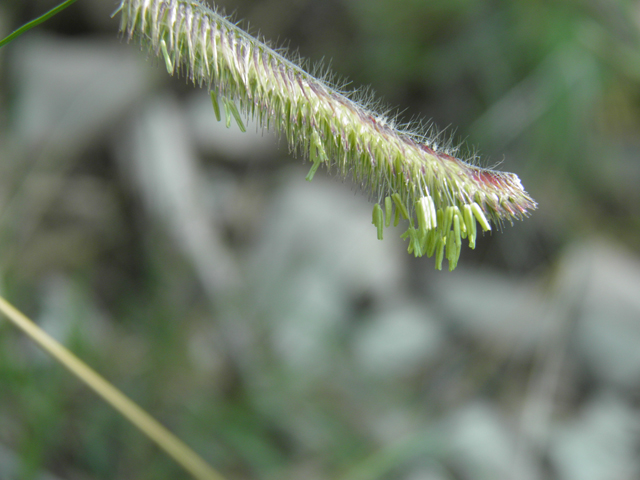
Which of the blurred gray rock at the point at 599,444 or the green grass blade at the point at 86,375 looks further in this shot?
the blurred gray rock at the point at 599,444

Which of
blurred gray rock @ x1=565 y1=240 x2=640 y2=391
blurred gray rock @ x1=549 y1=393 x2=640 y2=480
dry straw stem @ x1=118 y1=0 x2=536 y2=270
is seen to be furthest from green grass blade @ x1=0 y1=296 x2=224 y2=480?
blurred gray rock @ x1=565 y1=240 x2=640 y2=391

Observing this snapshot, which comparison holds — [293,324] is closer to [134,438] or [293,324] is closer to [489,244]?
[134,438]

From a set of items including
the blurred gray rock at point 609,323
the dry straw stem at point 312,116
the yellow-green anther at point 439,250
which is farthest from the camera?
the blurred gray rock at point 609,323

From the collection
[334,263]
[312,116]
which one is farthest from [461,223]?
[334,263]

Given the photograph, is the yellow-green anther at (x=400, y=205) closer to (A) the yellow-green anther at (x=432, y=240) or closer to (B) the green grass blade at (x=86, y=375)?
(A) the yellow-green anther at (x=432, y=240)

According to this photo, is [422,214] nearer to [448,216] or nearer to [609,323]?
[448,216]

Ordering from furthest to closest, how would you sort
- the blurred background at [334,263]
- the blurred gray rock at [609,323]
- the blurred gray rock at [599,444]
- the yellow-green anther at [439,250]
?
the blurred gray rock at [609,323] → the blurred gray rock at [599,444] → the blurred background at [334,263] → the yellow-green anther at [439,250]

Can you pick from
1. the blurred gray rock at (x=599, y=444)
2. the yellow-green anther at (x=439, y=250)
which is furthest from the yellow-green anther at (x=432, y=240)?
the blurred gray rock at (x=599, y=444)

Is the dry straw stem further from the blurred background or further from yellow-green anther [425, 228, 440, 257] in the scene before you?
the blurred background
